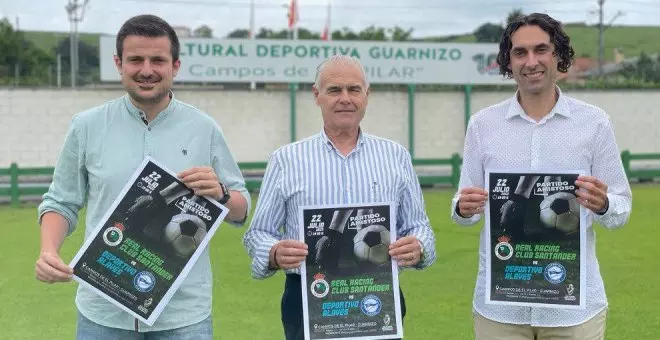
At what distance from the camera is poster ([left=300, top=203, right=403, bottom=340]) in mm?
3004

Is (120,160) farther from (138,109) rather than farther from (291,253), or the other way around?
(291,253)

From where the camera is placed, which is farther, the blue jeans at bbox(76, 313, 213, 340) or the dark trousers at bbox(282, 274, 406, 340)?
the dark trousers at bbox(282, 274, 406, 340)

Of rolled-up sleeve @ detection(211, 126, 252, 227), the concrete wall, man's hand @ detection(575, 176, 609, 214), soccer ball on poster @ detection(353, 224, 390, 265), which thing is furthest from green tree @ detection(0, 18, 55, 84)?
man's hand @ detection(575, 176, 609, 214)

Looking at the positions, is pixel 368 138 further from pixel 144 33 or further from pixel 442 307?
pixel 442 307

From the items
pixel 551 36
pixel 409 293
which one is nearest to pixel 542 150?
pixel 551 36

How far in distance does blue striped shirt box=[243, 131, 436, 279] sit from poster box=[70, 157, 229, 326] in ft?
0.84

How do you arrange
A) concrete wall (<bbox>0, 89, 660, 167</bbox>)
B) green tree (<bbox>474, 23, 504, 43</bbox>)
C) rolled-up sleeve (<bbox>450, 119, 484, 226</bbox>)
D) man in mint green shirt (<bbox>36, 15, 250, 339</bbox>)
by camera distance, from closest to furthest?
man in mint green shirt (<bbox>36, 15, 250, 339</bbox>), rolled-up sleeve (<bbox>450, 119, 484, 226</bbox>), concrete wall (<bbox>0, 89, 660, 167</bbox>), green tree (<bbox>474, 23, 504, 43</bbox>)

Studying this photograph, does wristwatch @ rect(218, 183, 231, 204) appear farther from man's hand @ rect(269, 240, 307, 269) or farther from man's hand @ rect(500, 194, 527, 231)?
man's hand @ rect(500, 194, 527, 231)

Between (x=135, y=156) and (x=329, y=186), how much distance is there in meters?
0.75

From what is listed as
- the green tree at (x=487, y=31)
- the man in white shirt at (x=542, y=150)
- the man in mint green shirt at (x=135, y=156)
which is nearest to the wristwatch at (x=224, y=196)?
the man in mint green shirt at (x=135, y=156)

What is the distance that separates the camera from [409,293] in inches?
300

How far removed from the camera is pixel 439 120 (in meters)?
22.3

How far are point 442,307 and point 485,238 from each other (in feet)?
13.1

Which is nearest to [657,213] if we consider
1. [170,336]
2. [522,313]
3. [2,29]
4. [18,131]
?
[522,313]
